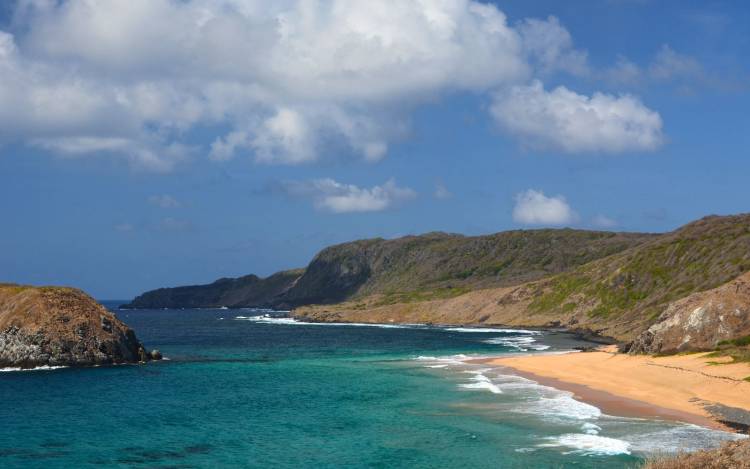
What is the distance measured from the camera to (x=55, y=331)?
8025cm

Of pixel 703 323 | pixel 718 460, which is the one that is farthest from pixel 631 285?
pixel 718 460

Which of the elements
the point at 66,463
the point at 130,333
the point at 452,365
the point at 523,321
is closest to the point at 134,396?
the point at 66,463

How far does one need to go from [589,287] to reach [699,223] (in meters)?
33.3

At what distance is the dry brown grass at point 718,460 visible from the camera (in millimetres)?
20992

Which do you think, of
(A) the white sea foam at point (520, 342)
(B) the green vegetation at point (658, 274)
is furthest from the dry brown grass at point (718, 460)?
(B) the green vegetation at point (658, 274)

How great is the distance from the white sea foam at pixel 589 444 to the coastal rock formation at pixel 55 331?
5981 centimetres

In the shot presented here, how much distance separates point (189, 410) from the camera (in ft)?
178

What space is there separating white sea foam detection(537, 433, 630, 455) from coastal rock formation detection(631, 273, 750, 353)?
40.6m

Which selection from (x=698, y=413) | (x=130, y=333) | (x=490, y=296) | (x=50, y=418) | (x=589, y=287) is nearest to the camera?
(x=698, y=413)

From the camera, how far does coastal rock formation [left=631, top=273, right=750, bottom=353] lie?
247 ft

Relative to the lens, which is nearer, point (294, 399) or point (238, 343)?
point (294, 399)

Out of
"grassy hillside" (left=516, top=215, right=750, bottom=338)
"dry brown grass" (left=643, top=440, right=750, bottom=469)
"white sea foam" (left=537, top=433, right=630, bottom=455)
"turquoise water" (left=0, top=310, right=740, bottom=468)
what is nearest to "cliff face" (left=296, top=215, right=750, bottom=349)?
"grassy hillside" (left=516, top=215, right=750, bottom=338)

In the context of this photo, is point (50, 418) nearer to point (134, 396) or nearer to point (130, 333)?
point (134, 396)

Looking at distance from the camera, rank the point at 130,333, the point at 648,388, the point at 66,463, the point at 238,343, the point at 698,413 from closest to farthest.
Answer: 1. the point at 66,463
2. the point at 698,413
3. the point at 648,388
4. the point at 130,333
5. the point at 238,343
